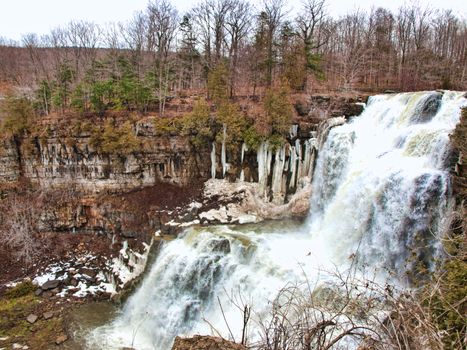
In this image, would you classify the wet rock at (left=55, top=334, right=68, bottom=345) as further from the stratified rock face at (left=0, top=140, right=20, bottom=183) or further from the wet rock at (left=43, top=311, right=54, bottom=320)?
the stratified rock face at (left=0, top=140, right=20, bottom=183)

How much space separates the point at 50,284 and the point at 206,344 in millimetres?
18082

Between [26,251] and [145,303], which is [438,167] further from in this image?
[26,251]

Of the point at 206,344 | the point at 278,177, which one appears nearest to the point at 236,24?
the point at 278,177

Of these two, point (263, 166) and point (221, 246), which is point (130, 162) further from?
point (221, 246)

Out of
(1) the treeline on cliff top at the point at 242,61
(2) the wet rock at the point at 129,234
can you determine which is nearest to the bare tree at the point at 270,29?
(1) the treeline on cliff top at the point at 242,61

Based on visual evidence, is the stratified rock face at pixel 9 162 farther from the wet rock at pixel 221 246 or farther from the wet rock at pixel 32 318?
the wet rock at pixel 221 246

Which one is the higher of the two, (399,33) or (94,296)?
(399,33)

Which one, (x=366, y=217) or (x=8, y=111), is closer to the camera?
(x=366, y=217)

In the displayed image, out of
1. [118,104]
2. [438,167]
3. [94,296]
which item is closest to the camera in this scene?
[438,167]

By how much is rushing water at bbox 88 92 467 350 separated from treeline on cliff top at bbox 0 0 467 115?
9342 mm

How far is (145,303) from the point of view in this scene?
14773 millimetres

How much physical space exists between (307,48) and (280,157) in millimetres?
12338

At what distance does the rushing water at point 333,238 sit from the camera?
1123cm

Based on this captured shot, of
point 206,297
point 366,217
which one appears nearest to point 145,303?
point 206,297
